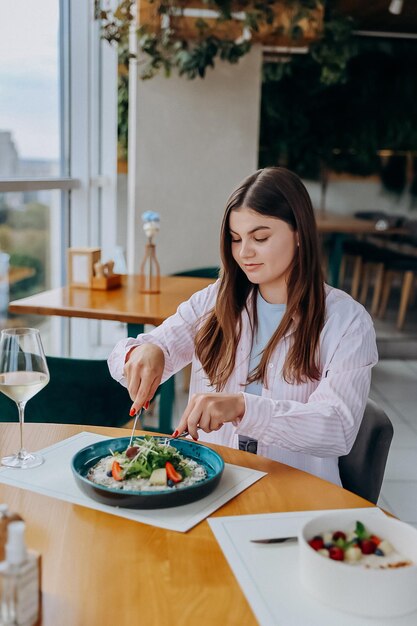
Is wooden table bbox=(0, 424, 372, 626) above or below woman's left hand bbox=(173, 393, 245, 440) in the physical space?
below

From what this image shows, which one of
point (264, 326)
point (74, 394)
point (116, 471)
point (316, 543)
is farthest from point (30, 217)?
point (316, 543)

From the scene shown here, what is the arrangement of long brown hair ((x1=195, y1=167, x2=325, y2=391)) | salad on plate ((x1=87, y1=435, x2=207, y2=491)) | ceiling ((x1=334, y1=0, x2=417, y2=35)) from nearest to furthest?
salad on plate ((x1=87, y1=435, x2=207, y2=491)), long brown hair ((x1=195, y1=167, x2=325, y2=391)), ceiling ((x1=334, y1=0, x2=417, y2=35))

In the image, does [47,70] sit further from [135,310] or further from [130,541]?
[130,541]

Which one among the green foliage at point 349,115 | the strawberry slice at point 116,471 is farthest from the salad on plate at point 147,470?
the green foliage at point 349,115

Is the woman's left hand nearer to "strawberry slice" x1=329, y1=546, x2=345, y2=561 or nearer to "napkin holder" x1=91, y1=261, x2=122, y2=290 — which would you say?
"strawberry slice" x1=329, y1=546, x2=345, y2=561

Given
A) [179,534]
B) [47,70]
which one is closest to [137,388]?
[179,534]

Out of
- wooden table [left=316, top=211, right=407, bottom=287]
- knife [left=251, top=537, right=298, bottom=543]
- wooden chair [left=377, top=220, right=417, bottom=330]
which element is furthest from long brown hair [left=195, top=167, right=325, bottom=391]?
wooden chair [left=377, top=220, right=417, bottom=330]

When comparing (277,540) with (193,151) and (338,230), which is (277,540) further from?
(338,230)

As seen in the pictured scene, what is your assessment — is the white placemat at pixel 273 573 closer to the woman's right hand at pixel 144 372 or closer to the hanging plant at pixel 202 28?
the woman's right hand at pixel 144 372

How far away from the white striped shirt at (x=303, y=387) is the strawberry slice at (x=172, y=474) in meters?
0.21

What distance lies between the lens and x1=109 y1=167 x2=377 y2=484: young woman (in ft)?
4.71

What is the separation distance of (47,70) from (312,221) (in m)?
2.83

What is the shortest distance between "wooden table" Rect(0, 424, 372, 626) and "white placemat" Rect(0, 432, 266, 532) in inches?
0.7

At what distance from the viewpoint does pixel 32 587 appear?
80 centimetres
